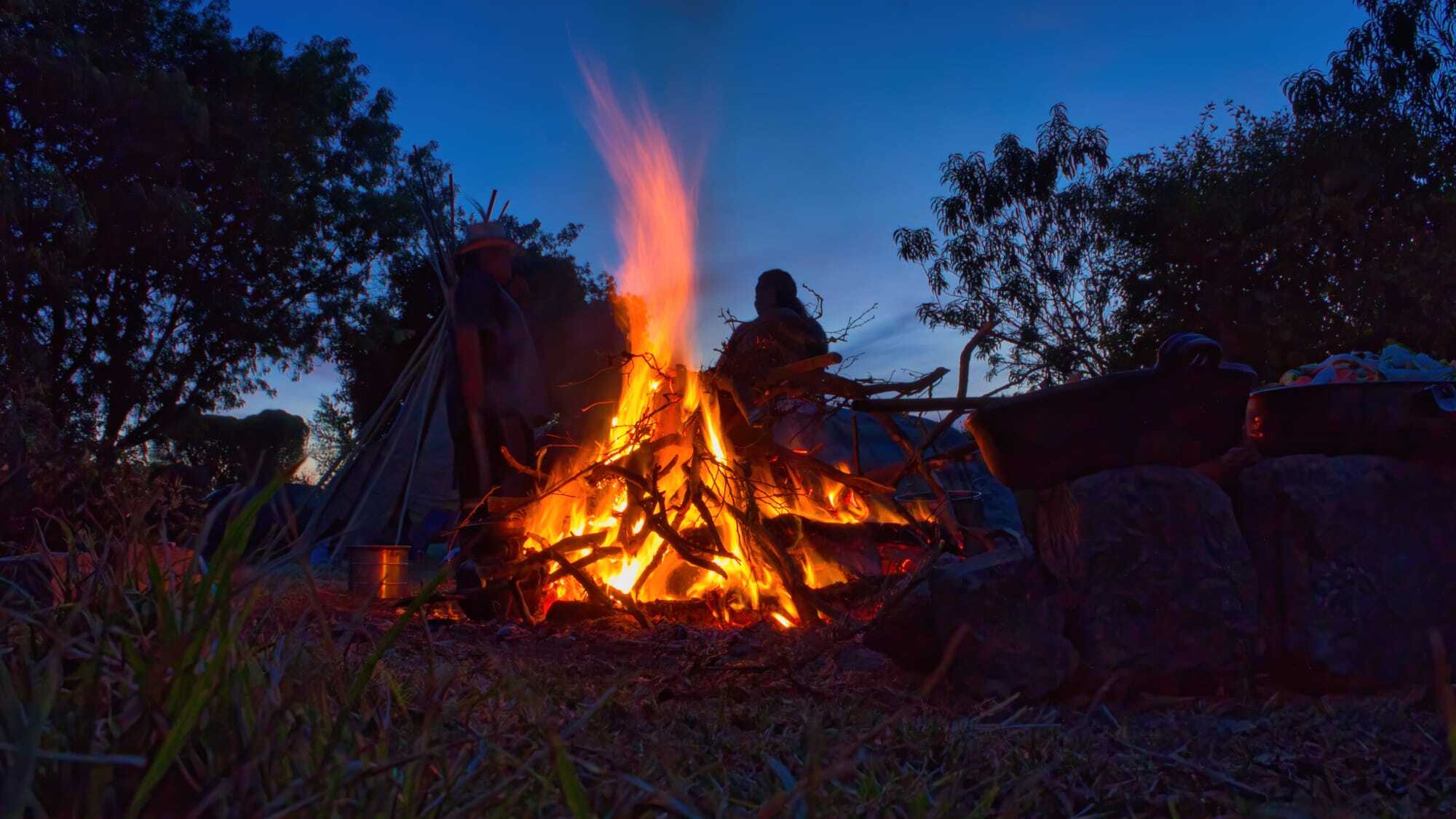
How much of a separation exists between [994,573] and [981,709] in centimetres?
46

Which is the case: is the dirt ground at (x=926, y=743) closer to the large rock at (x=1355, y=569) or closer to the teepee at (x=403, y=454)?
the large rock at (x=1355, y=569)

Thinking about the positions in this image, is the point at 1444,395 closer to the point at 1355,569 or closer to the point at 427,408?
the point at 1355,569

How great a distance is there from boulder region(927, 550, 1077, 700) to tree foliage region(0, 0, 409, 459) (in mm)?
12075

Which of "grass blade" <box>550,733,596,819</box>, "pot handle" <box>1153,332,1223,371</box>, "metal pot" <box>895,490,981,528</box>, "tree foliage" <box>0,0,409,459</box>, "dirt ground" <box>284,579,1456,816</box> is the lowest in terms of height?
"dirt ground" <box>284,579,1456,816</box>

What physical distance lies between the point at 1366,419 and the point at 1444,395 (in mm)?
239

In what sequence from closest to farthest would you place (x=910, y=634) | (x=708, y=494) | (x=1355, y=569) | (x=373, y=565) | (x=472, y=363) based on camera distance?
(x=1355, y=569)
(x=910, y=634)
(x=708, y=494)
(x=373, y=565)
(x=472, y=363)

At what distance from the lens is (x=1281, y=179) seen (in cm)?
1602

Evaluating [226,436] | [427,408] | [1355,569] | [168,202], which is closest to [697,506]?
[1355,569]

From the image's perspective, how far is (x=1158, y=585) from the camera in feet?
9.70

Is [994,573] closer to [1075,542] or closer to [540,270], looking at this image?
[1075,542]

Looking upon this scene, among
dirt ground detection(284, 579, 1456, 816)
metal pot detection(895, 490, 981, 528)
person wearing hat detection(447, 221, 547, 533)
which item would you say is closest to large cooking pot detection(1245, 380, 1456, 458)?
dirt ground detection(284, 579, 1456, 816)

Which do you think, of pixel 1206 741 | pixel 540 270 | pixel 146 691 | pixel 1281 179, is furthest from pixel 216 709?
pixel 540 270

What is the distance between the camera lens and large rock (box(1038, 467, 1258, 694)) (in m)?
2.92

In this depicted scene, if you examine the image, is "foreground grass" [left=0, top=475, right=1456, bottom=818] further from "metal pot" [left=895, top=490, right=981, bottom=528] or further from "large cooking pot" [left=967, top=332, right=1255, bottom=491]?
"metal pot" [left=895, top=490, right=981, bottom=528]
